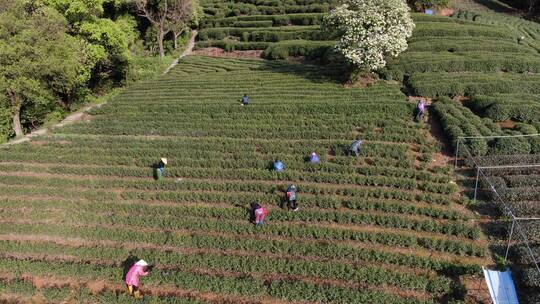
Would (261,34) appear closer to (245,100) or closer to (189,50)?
(189,50)

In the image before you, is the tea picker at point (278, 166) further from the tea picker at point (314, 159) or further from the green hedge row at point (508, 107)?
the green hedge row at point (508, 107)

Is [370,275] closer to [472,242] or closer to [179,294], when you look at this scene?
[472,242]

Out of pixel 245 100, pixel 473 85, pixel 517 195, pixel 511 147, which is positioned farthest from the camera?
Result: pixel 245 100

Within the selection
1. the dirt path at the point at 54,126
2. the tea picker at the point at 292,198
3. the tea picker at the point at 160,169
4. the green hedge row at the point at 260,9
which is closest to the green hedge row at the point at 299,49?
the green hedge row at the point at 260,9

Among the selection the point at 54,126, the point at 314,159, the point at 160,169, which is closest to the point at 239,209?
the point at 314,159

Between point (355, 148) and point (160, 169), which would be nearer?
point (160, 169)

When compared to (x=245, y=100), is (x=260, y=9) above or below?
above

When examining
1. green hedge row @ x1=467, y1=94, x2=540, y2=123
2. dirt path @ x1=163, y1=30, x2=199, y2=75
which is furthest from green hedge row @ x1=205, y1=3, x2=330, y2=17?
green hedge row @ x1=467, y1=94, x2=540, y2=123
